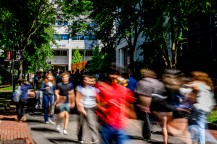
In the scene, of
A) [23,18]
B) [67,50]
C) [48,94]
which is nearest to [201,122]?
[48,94]

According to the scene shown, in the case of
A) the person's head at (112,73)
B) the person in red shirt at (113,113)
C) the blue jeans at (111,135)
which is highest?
the person's head at (112,73)

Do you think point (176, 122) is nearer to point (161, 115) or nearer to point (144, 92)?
point (161, 115)

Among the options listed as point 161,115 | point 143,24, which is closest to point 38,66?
point 143,24

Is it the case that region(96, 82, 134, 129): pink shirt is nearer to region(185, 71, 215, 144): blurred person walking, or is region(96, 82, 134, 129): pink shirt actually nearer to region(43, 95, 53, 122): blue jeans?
region(185, 71, 215, 144): blurred person walking

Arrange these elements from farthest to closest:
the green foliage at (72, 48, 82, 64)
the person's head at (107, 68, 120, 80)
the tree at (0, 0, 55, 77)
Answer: the green foliage at (72, 48, 82, 64) → the tree at (0, 0, 55, 77) → the person's head at (107, 68, 120, 80)

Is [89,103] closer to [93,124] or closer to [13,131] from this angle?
[93,124]

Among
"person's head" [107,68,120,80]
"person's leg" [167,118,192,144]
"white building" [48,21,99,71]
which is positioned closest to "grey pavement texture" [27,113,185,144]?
"person's leg" [167,118,192,144]

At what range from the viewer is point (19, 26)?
27656mm

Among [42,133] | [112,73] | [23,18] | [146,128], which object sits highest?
[23,18]

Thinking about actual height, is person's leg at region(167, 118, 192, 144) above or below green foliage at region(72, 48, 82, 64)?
below

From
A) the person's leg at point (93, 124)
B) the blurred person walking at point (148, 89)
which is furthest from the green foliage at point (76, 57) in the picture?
the blurred person walking at point (148, 89)

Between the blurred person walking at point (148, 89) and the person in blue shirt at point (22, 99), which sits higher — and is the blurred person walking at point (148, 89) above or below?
above

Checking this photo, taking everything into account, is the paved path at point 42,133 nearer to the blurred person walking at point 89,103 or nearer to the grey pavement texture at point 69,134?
the grey pavement texture at point 69,134

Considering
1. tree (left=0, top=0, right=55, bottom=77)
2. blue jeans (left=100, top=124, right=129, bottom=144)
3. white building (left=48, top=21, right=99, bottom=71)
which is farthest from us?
white building (left=48, top=21, right=99, bottom=71)
